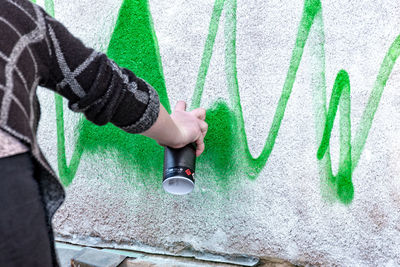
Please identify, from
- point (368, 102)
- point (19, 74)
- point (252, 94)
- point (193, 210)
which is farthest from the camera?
point (193, 210)

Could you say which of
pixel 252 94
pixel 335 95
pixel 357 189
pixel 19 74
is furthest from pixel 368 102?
pixel 19 74

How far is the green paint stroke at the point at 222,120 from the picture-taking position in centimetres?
166

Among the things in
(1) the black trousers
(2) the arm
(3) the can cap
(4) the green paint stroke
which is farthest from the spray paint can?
(1) the black trousers

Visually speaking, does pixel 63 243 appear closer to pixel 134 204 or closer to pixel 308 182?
pixel 134 204

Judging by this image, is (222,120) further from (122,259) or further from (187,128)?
(122,259)

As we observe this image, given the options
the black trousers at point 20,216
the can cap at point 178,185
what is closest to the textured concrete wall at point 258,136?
the can cap at point 178,185

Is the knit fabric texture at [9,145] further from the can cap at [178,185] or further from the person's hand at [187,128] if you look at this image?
the can cap at [178,185]

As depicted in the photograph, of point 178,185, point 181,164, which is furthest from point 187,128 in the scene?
point 178,185

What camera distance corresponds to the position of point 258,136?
1.82m

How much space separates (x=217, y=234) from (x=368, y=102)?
947mm

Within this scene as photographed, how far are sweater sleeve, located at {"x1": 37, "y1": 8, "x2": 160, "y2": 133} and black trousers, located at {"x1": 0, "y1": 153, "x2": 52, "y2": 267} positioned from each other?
0.80ft

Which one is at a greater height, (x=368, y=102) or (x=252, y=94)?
(x=252, y=94)

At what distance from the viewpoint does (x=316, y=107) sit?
1709 millimetres

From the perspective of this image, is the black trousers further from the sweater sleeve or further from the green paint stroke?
the green paint stroke
